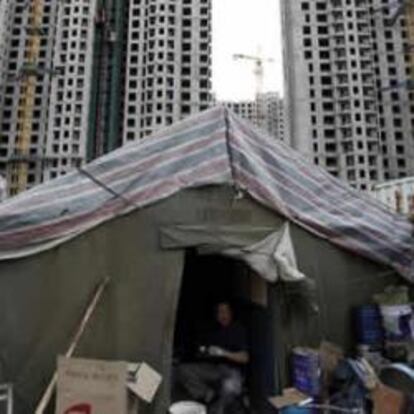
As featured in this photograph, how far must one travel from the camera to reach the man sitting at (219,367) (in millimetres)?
6398

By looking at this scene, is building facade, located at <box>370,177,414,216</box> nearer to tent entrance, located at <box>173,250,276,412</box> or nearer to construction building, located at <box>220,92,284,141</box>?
tent entrance, located at <box>173,250,276,412</box>

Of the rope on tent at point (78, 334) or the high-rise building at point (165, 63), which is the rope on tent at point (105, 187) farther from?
the high-rise building at point (165, 63)

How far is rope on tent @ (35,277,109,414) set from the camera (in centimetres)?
533

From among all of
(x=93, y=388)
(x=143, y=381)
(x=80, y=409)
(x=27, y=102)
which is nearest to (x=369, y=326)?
(x=143, y=381)

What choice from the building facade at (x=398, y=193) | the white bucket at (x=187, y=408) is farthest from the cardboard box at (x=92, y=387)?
the building facade at (x=398, y=193)

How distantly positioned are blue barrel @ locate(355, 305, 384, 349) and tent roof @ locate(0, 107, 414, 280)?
74cm

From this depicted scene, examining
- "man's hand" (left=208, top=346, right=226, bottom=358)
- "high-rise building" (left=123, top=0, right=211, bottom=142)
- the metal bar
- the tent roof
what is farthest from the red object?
"high-rise building" (left=123, top=0, right=211, bottom=142)

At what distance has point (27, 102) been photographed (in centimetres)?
5359

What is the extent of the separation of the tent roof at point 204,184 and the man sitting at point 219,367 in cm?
149

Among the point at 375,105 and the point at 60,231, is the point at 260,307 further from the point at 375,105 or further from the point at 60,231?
the point at 375,105

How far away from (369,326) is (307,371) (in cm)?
114

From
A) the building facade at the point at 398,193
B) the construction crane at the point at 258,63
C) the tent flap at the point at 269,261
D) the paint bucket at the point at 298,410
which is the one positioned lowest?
the paint bucket at the point at 298,410

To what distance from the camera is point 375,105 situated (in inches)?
2169

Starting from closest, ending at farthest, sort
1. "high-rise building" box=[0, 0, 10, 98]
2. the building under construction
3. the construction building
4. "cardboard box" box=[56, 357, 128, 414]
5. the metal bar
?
"cardboard box" box=[56, 357, 128, 414]
the metal bar
the building under construction
"high-rise building" box=[0, 0, 10, 98]
the construction building
